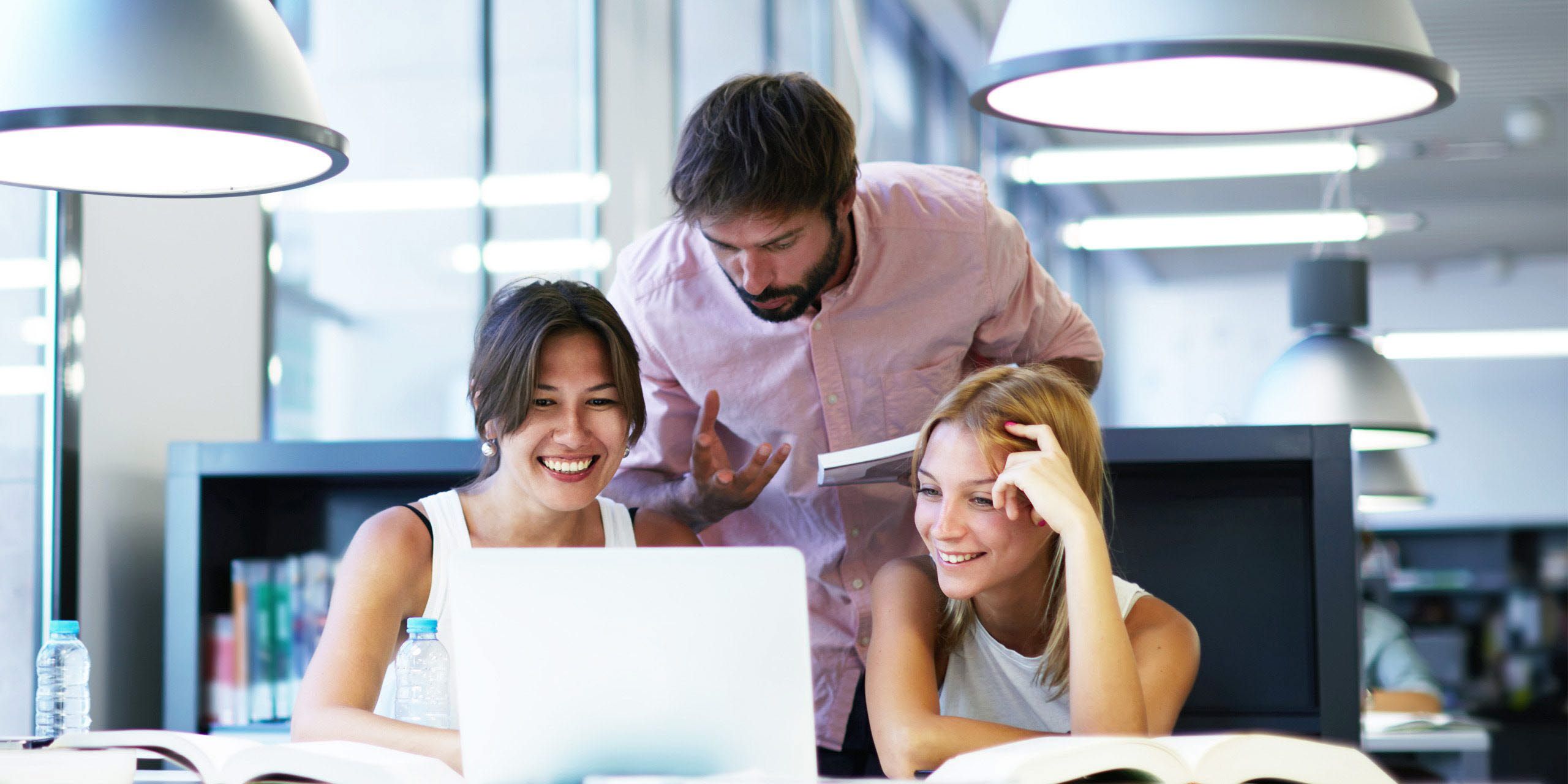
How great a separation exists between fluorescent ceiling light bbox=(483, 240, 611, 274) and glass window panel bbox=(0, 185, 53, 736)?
174 cm

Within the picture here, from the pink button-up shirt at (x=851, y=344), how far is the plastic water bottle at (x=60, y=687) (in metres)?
0.95

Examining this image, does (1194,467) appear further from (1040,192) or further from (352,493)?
(1040,192)

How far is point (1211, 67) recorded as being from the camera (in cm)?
160

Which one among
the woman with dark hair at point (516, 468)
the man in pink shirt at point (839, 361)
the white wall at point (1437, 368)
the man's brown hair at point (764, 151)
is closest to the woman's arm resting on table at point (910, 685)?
the man in pink shirt at point (839, 361)

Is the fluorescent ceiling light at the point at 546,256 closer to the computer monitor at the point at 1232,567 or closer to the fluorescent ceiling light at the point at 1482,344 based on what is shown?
the computer monitor at the point at 1232,567

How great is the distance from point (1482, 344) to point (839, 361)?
8466 mm

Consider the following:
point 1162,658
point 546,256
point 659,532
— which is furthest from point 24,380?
point 546,256

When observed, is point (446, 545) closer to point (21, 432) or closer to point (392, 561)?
point (392, 561)

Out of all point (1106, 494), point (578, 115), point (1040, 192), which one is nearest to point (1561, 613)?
point (1040, 192)

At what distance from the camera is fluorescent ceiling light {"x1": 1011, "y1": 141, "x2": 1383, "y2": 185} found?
19.1 ft

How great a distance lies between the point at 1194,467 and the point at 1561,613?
7.53m

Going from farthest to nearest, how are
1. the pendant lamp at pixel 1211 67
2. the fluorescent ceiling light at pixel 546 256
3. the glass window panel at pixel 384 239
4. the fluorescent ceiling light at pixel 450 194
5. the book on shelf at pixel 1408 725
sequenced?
the fluorescent ceiling light at pixel 546 256 < the book on shelf at pixel 1408 725 < the fluorescent ceiling light at pixel 450 194 < the glass window panel at pixel 384 239 < the pendant lamp at pixel 1211 67

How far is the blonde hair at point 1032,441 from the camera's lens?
185 centimetres

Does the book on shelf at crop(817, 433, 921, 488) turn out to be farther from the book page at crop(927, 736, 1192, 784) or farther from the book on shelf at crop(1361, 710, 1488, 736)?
the book on shelf at crop(1361, 710, 1488, 736)
